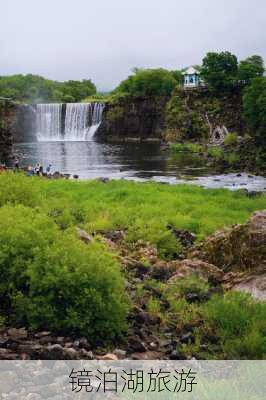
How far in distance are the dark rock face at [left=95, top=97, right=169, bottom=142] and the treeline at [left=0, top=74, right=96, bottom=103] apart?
48.3 metres

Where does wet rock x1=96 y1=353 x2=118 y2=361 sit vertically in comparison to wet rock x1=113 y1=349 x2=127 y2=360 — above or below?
above

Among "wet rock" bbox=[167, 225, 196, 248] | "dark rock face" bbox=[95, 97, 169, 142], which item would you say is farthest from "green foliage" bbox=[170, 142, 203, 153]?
"wet rock" bbox=[167, 225, 196, 248]

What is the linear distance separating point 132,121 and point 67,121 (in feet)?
45.4

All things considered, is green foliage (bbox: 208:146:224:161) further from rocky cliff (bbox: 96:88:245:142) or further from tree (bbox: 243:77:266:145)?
rocky cliff (bbox: 96:88:245:142)

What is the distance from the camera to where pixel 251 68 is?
301 feet

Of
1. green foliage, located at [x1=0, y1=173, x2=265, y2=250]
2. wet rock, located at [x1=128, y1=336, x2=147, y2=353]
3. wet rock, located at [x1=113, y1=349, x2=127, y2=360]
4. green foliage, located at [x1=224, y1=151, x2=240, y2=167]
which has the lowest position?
wet rock, located at [x1=128, y1=336, x2=147, y2=353]

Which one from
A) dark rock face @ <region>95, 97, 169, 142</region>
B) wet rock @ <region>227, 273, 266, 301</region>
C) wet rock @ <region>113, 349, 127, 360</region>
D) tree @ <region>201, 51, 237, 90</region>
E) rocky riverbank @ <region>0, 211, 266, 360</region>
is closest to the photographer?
wet rock @ <region>113, 349, 127, 360</region>

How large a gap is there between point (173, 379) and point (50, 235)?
412 centimetres

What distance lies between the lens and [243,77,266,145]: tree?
58381 mm

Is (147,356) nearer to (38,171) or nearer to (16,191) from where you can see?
(16,191)

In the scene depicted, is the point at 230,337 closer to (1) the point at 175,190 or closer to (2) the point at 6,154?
(1) the point at 175,190

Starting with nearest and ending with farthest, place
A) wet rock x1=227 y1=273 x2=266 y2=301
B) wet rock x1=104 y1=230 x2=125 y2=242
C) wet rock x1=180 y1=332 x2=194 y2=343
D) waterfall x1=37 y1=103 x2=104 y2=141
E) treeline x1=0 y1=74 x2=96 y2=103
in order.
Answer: wet rock x1=180 y1=332 x2=194 y2=343
wet rock x1=227 y1=273 x2=266 y2=301
wet rock x1=104 y1=230 x2=125 y2=242
waterfall x1=37 y1=103 x2=104 y2=141
treeline x1=0 y1=74 x2=96 y2=103

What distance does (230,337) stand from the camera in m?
8.81

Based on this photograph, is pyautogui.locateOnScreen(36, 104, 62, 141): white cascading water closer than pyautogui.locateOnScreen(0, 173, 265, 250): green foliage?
No
